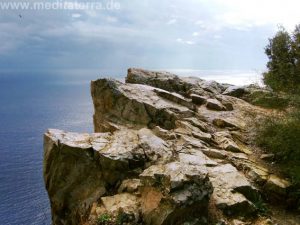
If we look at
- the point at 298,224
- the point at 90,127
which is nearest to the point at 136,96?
the point at 298,224

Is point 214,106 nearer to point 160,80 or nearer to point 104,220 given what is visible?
point 160,80

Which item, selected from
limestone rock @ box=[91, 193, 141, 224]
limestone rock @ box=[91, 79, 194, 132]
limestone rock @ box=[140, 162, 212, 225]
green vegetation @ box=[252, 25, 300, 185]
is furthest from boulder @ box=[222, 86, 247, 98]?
limestone rock @ box=[91, 193, 141, 224]

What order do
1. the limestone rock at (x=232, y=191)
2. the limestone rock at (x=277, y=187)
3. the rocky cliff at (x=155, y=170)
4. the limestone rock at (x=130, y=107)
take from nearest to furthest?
the rocky cliff at (x=155, y=170)
the limestone rock at (x=232, y=191)
the limestone rock at (x=277, y=187)
the limestone rock at (x=130, y=107)

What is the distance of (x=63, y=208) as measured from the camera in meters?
18.4

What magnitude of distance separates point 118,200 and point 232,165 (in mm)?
8035

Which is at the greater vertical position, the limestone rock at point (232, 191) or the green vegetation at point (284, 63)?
the green vegetation at point (284, 63)

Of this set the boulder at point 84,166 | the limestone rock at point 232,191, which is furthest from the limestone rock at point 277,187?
the boulder at point 84,166

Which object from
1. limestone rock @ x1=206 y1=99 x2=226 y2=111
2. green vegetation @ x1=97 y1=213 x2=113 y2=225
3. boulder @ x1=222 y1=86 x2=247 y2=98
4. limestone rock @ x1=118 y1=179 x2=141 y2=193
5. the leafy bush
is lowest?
green vegetation @ x1=97 y1=213 x2=113 y2=225

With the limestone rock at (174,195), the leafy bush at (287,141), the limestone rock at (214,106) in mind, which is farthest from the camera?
the limestone rock at (214,106)

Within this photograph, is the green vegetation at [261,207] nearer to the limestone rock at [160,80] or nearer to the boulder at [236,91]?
the limestone rock at [160,80]

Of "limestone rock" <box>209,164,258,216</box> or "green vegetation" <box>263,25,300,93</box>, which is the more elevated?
"green vegetation" <box>263,25,300,93</box>

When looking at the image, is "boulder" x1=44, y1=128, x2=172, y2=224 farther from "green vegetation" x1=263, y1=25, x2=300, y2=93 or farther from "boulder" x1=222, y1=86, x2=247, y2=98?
"boulder" x1=222, y1=86, x2=247, y2=98

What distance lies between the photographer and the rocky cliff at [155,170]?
1434 cm

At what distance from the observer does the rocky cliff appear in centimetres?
1434
